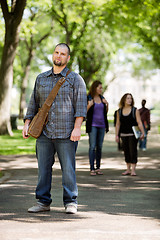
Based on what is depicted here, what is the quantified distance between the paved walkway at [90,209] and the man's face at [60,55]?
5.95 ft

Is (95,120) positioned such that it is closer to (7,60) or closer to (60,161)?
(60,161)

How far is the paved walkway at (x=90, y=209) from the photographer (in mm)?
4828

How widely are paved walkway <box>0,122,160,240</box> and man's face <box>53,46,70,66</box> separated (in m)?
1.81

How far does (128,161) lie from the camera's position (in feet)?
34.0

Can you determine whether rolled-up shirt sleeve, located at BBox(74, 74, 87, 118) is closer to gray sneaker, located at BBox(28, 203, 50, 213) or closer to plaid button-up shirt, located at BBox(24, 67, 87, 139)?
plaid button-up shirt, located at BBox(24, 67, 87, 139)

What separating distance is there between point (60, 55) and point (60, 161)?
128 centimetres

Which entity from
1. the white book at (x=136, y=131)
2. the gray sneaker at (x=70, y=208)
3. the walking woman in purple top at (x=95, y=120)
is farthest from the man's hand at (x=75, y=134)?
the white book at (x=136, y=131)

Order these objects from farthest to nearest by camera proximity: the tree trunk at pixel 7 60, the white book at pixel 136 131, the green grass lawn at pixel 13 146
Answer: the tree trunk at pixel 7 60 → the green grass lawn at pixel 13 146 → the white book at pixel 136 131

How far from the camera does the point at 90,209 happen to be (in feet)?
20.2

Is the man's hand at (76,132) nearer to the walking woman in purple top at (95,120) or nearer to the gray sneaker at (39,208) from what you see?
the gray sneaker at (39,208)

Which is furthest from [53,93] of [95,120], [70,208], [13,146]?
[13,146]

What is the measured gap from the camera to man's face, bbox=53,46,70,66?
19.0 feet

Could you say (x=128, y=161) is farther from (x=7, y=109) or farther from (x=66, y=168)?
(x=7, y=109)

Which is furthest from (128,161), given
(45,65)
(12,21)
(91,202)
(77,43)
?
(45,65)
